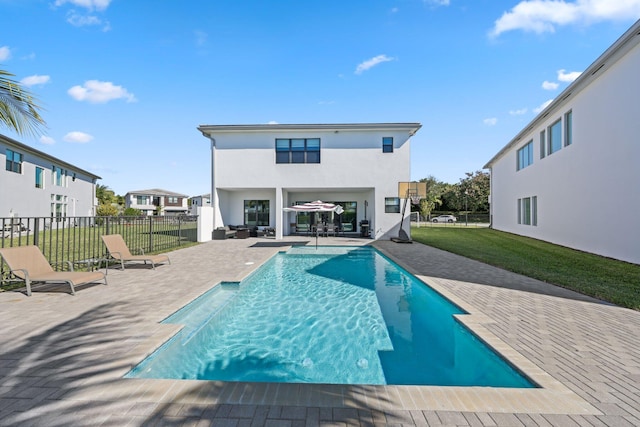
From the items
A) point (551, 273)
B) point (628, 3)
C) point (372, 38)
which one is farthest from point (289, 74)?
point (551, 273)

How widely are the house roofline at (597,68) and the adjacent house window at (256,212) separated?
18.1m

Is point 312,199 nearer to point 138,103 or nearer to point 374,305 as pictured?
point 138,103

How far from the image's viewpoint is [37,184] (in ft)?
81.4

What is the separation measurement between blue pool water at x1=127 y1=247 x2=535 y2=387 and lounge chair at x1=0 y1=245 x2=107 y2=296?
102 inches

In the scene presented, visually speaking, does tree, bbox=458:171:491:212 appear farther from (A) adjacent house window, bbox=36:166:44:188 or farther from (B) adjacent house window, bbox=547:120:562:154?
(A) adjacent house window, bbox=36:166:44:188

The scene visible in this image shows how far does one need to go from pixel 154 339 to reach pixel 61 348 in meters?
1.04

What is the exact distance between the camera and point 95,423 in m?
2.33

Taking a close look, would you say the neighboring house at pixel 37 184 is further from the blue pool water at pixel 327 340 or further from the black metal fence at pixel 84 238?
the blue pool water at pixel 327 340

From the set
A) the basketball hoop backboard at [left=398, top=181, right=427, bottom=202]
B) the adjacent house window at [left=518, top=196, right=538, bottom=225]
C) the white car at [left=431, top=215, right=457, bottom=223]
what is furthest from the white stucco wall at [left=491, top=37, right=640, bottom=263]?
the white car at [left=431, top=215, right=457, bottom=223]

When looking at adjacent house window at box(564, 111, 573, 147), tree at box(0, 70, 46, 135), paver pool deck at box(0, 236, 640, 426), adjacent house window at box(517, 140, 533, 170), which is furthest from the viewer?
adjacent house window at box(517, 140, 533, 170)

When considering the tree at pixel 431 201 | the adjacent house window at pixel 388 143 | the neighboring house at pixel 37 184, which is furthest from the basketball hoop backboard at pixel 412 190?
the tree at pixel 431 201

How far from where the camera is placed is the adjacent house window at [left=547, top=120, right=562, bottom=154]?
15.0 metres

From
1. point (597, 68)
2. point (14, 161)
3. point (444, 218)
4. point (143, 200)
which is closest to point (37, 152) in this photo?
point (14, 161)

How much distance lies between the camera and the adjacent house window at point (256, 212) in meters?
21.7
